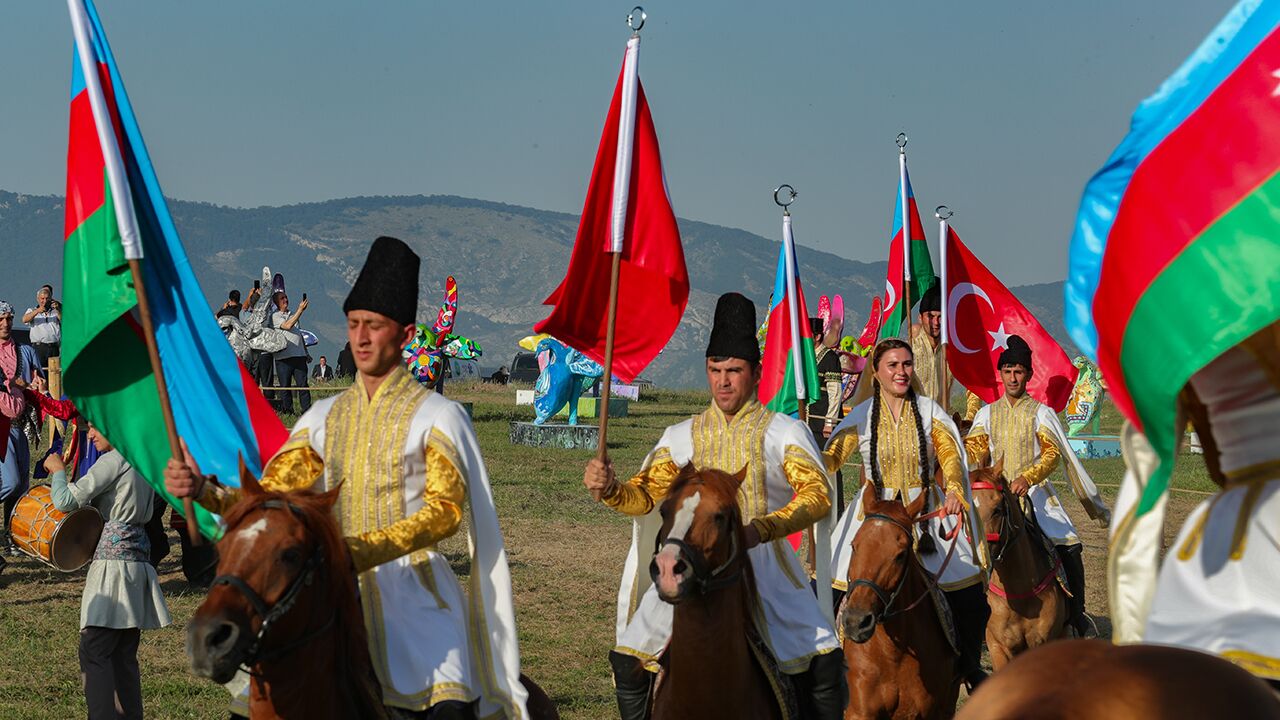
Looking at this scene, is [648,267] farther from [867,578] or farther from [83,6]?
[83,6]

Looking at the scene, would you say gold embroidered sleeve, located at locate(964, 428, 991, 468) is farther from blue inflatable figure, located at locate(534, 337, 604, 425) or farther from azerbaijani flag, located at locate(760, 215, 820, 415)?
blue inflatable figure, located at locate(534, 337, 604, 425)

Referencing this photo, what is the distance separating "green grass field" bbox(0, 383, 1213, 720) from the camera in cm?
1003

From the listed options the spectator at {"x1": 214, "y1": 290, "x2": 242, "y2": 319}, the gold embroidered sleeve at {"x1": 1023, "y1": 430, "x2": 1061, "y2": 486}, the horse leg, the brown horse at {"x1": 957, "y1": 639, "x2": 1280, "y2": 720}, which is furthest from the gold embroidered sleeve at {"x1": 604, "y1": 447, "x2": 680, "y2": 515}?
the spectator at {"x1": 214, "y1": 290, "x2": 242, "y2": 319}

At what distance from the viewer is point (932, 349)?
43.3ft

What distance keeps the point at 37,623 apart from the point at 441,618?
25.7ft

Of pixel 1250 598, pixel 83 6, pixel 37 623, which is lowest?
pixel 37 623

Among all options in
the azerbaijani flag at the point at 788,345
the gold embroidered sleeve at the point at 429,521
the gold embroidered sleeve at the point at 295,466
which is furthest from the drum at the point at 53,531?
the gold embroidered sleeve at the point at 429,521

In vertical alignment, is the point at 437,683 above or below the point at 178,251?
below

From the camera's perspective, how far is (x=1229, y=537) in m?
3.68

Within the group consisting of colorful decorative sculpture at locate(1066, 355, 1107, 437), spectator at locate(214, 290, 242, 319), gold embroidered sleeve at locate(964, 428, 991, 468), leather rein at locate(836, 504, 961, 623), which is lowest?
leather rein at locate(836, 504, 961, 623)

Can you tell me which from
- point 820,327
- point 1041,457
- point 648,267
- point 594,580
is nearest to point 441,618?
point 648,267

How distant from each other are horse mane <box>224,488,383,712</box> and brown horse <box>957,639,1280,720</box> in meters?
2.70

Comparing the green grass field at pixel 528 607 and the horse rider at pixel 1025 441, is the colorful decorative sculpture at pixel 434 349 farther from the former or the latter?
the horse rider at pixel 1025 441

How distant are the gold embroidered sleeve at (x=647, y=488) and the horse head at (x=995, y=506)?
402 centimetres
